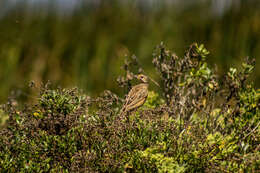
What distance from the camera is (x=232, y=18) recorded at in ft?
20.7

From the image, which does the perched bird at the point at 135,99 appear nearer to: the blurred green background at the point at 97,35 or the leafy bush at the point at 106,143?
the leafy bush at the point at 106,143

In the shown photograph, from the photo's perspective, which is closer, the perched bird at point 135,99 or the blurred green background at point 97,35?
the perched bird at point 135,99

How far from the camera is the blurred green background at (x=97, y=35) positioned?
6398 mm

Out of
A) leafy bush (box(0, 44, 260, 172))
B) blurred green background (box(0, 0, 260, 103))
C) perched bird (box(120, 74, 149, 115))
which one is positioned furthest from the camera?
blurred green background (box(0, 0, 260, 103))

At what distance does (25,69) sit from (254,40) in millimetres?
4077

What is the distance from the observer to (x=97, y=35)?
22.7ft

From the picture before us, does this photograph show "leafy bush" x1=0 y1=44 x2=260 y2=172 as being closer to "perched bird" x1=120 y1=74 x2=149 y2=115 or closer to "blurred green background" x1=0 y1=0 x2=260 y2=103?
"perched bird" x1=120 y1=74 x2=149 y2=115

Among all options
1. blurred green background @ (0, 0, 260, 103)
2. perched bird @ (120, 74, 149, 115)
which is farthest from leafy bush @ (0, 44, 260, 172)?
blurred green background @ (0, 0, 260, 103)

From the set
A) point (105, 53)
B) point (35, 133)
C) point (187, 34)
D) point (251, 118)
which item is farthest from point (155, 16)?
point (35, 133)

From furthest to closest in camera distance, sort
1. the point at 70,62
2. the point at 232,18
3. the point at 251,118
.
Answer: the point at 70,62 → the point at 232,18 → the point at 251,118

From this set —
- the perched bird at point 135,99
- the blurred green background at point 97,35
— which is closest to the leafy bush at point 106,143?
the perched bird at point 135,99

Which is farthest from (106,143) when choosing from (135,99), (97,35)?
(97,35)

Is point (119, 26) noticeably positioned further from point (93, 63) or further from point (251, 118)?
point (251, 118)

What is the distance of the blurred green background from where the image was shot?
640 centimetres
